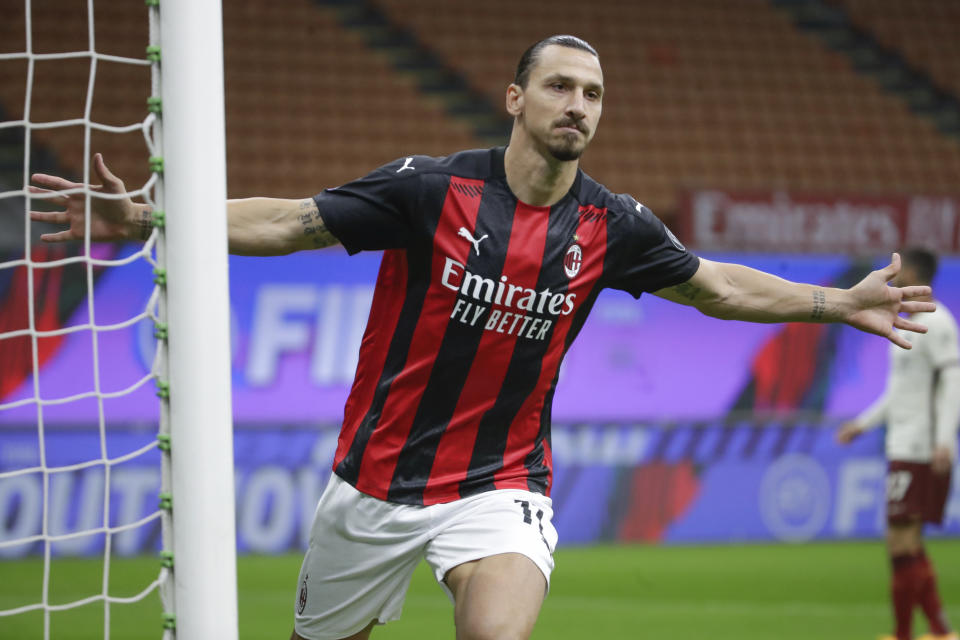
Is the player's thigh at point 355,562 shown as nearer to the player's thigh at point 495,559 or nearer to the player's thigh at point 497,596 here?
the player's thigh at point 495,559

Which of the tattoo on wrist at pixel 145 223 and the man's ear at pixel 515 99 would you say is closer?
the tattoo on wrist at pixel 145 223

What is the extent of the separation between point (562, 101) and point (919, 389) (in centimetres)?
400

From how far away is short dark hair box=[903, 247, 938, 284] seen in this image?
21.4ft

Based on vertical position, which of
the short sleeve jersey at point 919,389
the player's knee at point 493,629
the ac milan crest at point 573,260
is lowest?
the short sleeve jersey at point 919,389

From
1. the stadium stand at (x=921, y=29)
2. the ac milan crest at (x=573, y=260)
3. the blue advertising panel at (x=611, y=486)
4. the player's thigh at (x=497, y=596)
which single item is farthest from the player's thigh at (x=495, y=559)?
the stadium stand at (x=921, y=29)

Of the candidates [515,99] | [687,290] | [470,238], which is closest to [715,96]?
[687,290]

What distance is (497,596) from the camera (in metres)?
3.23

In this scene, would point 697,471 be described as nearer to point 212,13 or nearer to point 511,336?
point 511,336

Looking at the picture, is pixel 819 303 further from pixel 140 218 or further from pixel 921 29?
pixel 921 29

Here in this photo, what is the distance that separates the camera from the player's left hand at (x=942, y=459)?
643 centimetres

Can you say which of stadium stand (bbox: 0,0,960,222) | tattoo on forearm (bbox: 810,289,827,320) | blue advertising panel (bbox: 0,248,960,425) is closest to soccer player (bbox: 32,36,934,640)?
tattoo on forearm (bbox: 810,289,827,320)

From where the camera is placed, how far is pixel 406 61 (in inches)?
583

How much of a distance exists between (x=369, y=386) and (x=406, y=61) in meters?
11.7

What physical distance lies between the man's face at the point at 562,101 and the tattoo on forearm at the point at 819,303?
0.90 m
